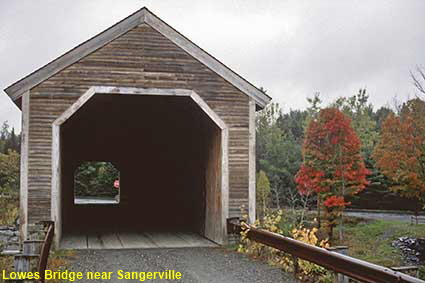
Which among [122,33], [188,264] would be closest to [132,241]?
[188,264]

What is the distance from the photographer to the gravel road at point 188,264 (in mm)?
8172

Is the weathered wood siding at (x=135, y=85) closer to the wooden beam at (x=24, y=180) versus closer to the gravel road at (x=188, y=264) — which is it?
the wooden beam at (x=24, y=180)

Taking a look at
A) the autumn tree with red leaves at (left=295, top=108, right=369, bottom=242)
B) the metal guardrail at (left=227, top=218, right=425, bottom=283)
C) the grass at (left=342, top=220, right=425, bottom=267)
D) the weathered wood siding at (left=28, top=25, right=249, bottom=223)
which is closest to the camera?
the metal guardrail at (left=227, top=218, right=425, bottom=283)

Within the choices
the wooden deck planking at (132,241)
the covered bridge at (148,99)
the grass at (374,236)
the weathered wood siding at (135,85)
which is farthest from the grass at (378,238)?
the weathered wood siding at (135,85)

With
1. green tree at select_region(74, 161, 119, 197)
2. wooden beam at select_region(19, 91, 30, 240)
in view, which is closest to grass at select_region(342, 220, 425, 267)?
wooden beam at select_region(19, 91, 30, 240)

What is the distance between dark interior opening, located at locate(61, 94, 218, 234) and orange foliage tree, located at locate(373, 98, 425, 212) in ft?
35.4

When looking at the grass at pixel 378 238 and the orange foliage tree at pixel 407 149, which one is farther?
the orange foliage tree at pixel 407 149

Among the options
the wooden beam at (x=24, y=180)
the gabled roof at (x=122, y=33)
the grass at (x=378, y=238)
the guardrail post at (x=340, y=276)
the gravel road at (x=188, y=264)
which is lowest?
the grass at (x=378, y=238)

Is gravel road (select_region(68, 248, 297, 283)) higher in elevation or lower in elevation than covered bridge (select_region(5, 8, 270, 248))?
lower

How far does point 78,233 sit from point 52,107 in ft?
12.7

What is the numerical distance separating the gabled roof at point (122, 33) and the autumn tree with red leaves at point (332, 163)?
11386mm

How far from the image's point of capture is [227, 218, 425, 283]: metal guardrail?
5594 millimetres

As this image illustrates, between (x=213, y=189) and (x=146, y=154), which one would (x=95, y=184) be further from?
(x=213, y=189)

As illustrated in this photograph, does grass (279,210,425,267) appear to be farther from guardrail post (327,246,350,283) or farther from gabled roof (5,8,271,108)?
guardrail post (327,246,350,283)
